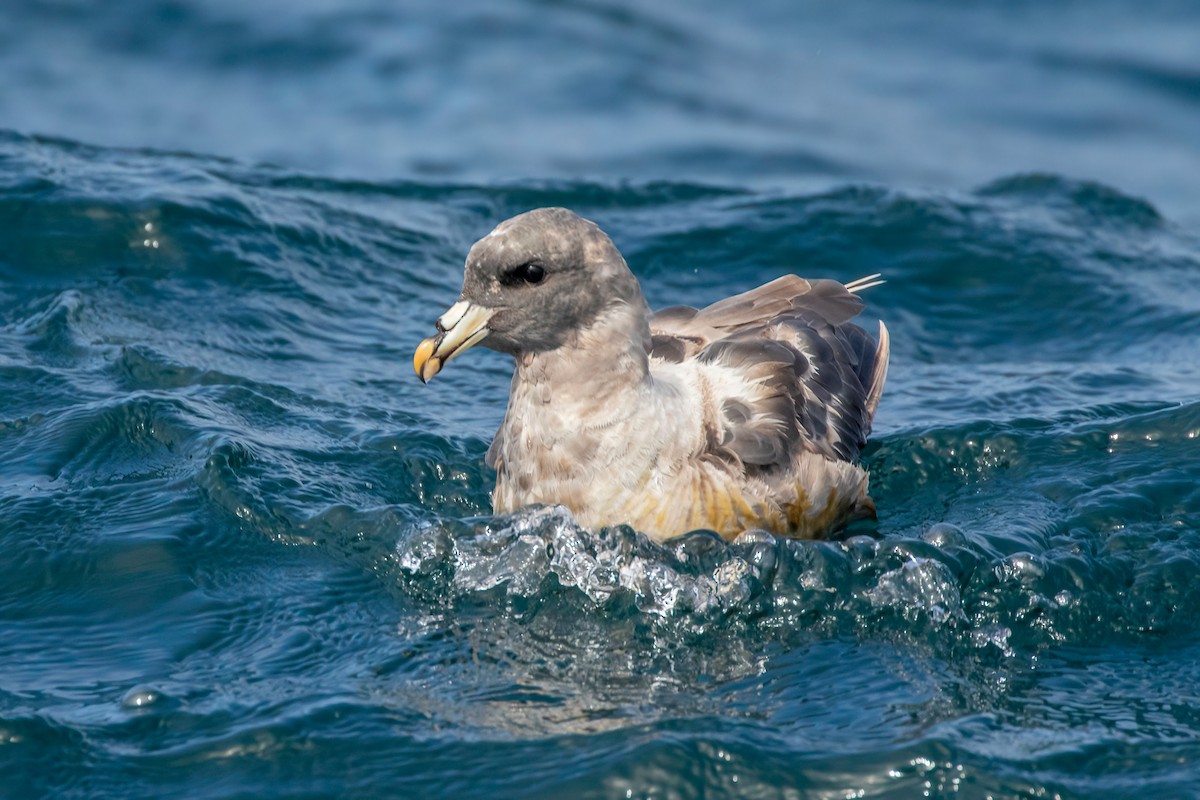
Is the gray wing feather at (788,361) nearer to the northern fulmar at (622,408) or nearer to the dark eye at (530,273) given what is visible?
the northern fulmar at (622,408)

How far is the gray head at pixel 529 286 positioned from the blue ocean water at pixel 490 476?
70 cm

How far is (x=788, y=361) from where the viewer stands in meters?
6.17

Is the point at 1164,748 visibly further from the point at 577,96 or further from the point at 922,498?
the point at 577,96

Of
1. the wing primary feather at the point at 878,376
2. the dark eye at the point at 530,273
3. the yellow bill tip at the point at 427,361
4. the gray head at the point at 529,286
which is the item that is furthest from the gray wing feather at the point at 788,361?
the yellow bill tip at the point at 427,361

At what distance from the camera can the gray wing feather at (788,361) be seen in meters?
5.89

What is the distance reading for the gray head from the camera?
5262 mm

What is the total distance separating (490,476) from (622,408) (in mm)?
1236

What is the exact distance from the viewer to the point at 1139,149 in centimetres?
1289

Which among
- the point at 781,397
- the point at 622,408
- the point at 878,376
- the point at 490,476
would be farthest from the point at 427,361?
the point at 878,376

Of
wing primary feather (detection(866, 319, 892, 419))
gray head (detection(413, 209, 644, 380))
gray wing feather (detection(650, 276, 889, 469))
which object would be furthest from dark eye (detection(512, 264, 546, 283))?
wing primary feather (detection(866, 319, 892, 419))

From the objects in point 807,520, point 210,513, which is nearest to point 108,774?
point 210,513

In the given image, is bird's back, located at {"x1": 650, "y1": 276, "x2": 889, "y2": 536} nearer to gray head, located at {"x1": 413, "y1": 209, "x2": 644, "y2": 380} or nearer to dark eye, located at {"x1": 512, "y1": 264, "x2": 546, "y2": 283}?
gray head, located at {"x1": 413, "y1": 209, "x2": 644, "y2": 380}

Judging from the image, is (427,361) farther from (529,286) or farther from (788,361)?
(788,361)

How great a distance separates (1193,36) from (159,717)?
12717 mm
